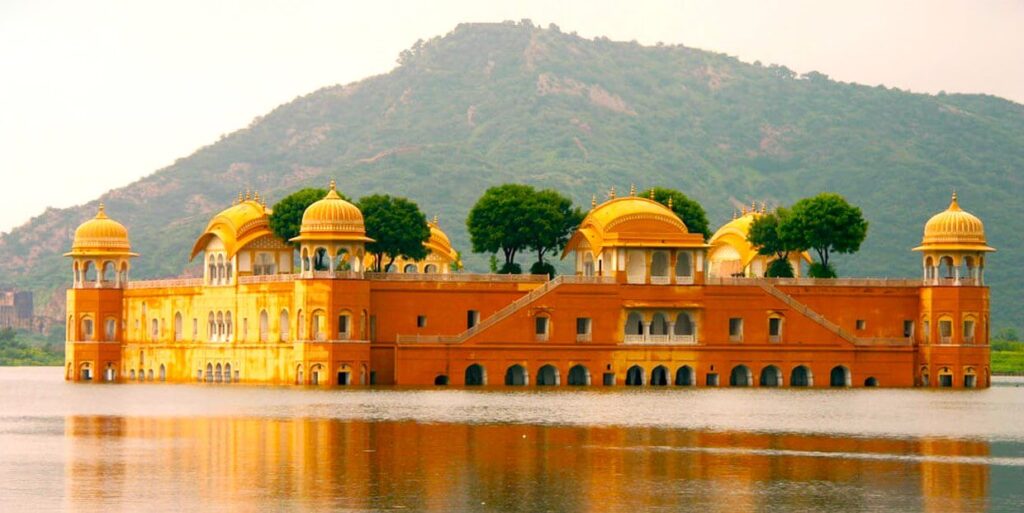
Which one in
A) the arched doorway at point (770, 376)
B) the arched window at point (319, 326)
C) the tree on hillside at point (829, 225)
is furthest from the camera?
the tree on hillside at point (829, 225)

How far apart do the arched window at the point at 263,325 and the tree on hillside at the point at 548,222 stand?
39.3 ft

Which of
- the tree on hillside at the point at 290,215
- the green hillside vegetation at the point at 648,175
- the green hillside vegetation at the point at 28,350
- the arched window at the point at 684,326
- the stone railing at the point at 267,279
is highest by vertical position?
the green hillside vegetation at the point at 648,175

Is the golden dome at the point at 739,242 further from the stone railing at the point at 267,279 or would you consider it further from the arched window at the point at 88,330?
the arched window at the point at 88,330

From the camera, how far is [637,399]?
66.8 metres

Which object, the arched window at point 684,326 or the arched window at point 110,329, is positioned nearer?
the arched window at point 684,326

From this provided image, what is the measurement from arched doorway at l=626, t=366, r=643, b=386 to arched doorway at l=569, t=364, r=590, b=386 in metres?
1.64

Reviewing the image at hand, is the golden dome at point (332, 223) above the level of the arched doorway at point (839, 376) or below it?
above

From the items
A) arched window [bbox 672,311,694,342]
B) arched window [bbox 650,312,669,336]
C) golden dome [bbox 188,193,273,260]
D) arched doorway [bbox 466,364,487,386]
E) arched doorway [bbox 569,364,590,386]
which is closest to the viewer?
arched doorway [bbox 466,364,487,386]

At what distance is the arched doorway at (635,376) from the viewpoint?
263ft

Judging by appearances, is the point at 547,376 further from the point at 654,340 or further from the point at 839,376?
the point at 839,376

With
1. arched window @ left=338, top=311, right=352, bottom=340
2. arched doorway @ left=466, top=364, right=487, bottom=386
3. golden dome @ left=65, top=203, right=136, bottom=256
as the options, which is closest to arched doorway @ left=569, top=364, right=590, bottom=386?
arched doorway @ left=466, top=364, right=487, bottom=386

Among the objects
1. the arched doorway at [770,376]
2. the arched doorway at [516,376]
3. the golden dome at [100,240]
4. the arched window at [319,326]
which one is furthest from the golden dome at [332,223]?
the arched doorway at [770,376]

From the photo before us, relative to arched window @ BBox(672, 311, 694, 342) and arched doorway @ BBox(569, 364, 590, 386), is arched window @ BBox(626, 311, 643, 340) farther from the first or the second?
arched doorway @ BBox(569, 364, 590, 386)

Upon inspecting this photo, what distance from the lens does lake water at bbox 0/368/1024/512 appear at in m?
33.9
